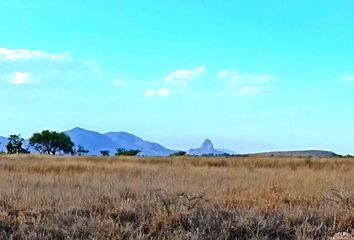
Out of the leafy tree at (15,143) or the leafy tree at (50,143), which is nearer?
the leafy tree at (15,143)

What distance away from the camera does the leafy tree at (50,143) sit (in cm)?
6562

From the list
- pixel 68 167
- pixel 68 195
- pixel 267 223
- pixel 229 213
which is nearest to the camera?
pixel 267 223

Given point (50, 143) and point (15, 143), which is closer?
point (15, 143)

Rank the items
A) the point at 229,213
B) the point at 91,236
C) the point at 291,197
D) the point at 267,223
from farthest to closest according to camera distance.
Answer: the point at 291,197
the point at 229,213
the point at 267,223
the point at 91,236

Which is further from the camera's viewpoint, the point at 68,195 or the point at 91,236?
the point at 68,195

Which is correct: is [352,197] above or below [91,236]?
above

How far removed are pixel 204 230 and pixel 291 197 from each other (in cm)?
387

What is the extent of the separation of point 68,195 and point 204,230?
314 centimetres

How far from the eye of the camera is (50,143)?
66.2 meters

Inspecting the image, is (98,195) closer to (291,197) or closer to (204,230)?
(204,230)

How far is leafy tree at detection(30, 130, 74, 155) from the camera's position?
2584 inches

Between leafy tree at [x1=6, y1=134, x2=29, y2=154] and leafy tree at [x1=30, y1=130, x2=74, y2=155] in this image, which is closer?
leafy tree at [x1=6, y1=134, x2=29, y2=154]

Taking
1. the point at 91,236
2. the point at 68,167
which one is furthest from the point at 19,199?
the point at 68,167

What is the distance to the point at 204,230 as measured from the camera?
6195 mm
